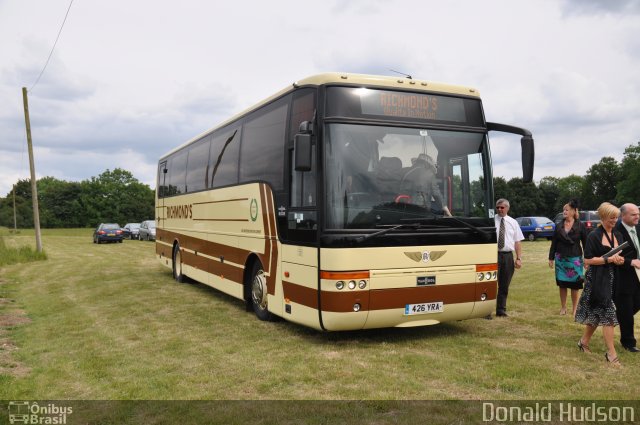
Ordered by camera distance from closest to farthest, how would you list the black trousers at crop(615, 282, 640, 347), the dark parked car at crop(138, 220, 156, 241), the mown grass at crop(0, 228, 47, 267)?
the black trousers at crop(615, 282, 640, 347)
the mown grass at crop(0, 228, 47, 267)
the dark parked car at crop(138, 220, 156, 241)

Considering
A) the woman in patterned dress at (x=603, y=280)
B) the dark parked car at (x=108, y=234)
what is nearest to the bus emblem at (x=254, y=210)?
the woman in patterned dress at (x=603, y=280)

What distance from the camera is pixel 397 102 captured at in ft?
24.8

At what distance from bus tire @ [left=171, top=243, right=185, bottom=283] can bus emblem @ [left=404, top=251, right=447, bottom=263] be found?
30.5ft

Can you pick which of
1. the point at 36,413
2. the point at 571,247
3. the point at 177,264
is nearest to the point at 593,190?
the point at 177,264

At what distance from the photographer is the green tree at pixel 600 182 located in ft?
276

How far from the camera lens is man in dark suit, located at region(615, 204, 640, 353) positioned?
663cm

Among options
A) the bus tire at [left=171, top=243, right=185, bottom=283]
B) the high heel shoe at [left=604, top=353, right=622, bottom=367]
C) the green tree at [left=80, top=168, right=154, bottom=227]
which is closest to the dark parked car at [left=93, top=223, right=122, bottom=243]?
the bus tire at [left=171, top=243, right=185, bottom=283]

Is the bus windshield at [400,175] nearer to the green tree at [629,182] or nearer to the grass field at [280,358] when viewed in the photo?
the grass field at [280,358]

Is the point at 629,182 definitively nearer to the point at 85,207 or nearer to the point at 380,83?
the point at 380,83

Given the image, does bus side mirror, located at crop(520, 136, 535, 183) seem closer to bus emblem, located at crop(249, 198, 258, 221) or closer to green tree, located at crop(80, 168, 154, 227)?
bus emblem, located at crop(249, 198, 258, 221)

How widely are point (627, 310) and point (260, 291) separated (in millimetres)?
5227

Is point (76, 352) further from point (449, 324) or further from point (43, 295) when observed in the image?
point (43, 295)

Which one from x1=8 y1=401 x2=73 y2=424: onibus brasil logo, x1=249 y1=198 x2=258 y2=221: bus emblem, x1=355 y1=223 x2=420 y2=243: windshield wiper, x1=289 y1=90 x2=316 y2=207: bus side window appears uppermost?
x1=289 y1=90 x2=316 y2=207: bus side window

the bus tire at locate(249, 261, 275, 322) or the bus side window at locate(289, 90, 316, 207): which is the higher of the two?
the bus side window at locate(289, 90, 316, 207)
